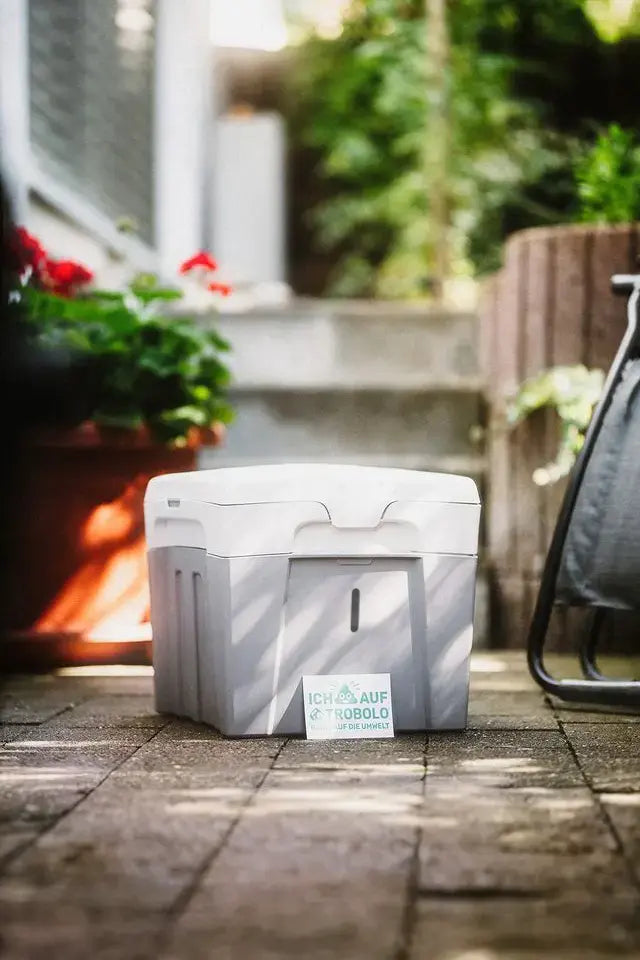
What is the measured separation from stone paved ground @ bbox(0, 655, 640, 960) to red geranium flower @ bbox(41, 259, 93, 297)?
1453mm

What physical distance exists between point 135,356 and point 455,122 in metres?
5.01

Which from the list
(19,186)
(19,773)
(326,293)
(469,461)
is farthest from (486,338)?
(326,293)

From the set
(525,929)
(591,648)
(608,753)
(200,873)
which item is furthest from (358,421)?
(525,929)

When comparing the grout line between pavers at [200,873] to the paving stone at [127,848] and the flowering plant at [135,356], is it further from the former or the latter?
the flowering plant at [135,356]

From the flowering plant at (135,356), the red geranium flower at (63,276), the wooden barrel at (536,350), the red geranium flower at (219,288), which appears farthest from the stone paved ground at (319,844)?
the red geranium flower at (219,288)

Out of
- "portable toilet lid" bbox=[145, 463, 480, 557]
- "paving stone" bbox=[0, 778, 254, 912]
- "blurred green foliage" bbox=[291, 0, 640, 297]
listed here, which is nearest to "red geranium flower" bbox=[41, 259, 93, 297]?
"portable toilet lid" bbox=[145, 463, 480, 557]

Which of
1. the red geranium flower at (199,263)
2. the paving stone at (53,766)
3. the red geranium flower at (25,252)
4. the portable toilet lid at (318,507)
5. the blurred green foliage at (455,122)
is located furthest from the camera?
the blurred green foliage at (455,122)

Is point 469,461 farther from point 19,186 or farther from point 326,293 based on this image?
point 326,293

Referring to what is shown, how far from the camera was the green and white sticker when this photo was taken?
87.6 inches

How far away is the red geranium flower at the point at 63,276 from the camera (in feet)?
11.2

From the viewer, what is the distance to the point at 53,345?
3.09 m

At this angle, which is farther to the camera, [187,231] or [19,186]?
[187,231]

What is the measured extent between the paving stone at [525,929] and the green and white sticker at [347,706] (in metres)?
0.92

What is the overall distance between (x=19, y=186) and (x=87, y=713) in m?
2.09
